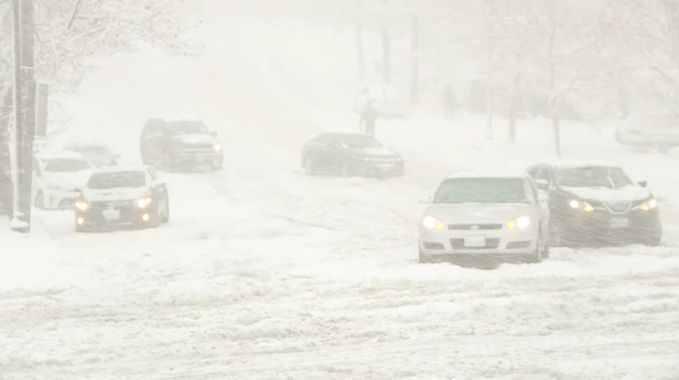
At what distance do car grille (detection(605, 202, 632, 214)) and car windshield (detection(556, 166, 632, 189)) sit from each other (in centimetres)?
94

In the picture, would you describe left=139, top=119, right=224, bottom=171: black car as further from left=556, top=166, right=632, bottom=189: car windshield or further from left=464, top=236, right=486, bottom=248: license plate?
left=464, top=236, right=486, bottom=248: license plate

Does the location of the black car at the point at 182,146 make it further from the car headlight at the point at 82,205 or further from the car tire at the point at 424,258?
the car tire at the point at 424,258

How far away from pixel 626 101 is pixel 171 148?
22.3 m

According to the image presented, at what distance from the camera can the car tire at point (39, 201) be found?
90.5 ft

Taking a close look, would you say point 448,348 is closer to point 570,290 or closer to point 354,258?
point 570,290

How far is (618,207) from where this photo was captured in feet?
60.8

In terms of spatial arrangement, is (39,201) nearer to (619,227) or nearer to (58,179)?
(58,179)

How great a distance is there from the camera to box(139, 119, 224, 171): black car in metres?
33.9

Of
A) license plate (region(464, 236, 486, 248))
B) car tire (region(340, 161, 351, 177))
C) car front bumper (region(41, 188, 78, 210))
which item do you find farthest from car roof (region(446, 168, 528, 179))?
car tire (region(340, 161, 351, 177))

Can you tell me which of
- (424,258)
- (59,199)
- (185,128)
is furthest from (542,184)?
(185,128)

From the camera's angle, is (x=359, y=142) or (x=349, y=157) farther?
(x=359, y=142)

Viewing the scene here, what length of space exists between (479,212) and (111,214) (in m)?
9.22

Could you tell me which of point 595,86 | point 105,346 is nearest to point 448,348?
point 105,346

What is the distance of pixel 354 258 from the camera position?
58.2 feet
